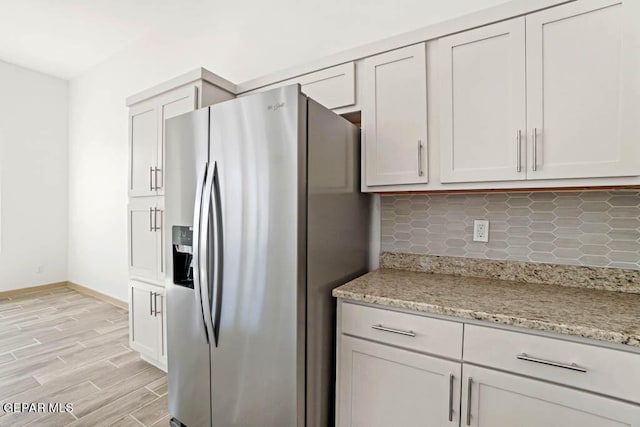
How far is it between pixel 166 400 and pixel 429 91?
98.8 inches

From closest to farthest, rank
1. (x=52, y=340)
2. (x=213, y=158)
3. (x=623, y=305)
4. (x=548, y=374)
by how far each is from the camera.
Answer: (x=548, y=374) < (x=623, y=305) < (x=213, y=158) < (x=52, y=340)

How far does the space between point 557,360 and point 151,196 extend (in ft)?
8.21

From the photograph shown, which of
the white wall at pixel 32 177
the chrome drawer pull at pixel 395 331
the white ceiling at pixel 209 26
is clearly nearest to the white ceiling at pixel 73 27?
the white ceiling at pixel 209 26

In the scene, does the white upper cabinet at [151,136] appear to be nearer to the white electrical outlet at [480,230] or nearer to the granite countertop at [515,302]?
the granite countertop at [515,302]

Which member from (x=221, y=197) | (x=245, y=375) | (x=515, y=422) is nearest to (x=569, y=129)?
(x=515, y=422)

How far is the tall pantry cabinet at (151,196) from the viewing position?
2109 millimetres

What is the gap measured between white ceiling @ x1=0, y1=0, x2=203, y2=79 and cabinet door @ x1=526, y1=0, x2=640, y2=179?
119 inches

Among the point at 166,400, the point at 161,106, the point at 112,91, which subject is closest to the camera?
the point at 166,400

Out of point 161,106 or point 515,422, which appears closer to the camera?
point 515,422

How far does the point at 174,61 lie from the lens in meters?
3.27

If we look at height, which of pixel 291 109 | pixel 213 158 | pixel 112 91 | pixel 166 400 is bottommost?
pixel 166 400

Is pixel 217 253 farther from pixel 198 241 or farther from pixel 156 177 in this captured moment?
pixel 156 177

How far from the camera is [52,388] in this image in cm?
210

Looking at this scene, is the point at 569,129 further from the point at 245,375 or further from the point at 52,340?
the point at 52,340
